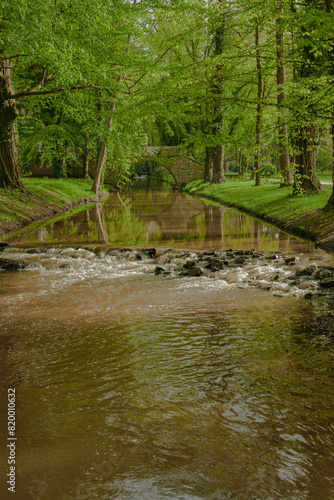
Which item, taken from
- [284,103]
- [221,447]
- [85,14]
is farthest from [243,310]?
[85,14]

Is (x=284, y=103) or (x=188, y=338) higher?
(x=284, y=103)

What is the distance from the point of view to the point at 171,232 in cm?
1755

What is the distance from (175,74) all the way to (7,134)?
774 cm

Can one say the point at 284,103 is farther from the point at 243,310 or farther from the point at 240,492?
the point at 240,492

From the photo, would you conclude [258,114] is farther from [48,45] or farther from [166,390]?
[166,390]

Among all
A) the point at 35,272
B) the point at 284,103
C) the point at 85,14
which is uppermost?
the point at 85,14

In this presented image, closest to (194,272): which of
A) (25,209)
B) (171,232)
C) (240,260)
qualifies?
(240,260)

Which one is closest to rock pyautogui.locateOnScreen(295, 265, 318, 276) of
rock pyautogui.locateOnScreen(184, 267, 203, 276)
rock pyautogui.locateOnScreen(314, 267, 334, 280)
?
rock pyautogui.locateOnScreen(314, 267, 334, 280)

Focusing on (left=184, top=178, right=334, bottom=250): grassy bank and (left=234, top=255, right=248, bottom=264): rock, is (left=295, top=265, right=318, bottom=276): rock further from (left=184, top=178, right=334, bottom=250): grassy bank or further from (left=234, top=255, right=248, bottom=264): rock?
(left=184, top=178, right=334, bottom=250): grassy bank

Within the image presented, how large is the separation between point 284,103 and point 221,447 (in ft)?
36.0

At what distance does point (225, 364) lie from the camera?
17.5 feet

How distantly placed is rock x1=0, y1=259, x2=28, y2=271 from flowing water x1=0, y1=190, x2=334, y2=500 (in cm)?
167

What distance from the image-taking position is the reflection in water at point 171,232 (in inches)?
570

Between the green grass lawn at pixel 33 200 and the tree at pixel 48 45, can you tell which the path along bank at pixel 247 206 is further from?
the tree at pixel 48 45
